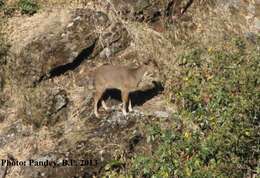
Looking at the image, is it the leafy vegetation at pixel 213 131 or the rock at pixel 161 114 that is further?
the rock at pixel 161 114

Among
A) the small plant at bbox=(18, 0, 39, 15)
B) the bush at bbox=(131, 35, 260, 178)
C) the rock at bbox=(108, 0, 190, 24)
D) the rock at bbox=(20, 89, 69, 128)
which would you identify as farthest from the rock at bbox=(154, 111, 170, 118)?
the small plant at bbox=(18, 0, 39, 15)

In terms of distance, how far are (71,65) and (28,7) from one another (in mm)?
1886

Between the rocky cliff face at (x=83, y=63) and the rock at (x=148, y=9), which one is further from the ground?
the rock at (x=148, y=9)

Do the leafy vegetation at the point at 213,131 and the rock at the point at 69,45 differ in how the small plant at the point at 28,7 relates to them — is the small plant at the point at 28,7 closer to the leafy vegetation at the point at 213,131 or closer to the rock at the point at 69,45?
the rock at the point at 69,45

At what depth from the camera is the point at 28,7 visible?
1359 centimetres

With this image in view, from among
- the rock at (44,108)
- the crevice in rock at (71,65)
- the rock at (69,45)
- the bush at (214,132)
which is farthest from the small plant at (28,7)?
the bush at (214,132)

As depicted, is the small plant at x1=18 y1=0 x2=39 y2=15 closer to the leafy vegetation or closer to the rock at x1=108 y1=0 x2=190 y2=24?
the rock at x1=108 y1=0 x2=190 y2=24

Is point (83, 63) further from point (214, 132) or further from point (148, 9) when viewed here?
point (214, 132)

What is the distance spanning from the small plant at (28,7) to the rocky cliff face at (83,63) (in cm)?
19

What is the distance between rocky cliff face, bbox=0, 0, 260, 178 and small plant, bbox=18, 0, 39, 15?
7.3 inches

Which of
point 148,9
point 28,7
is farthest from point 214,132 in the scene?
point 28,7

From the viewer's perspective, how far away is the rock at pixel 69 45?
12.4 m

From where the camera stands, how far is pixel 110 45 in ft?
42.3

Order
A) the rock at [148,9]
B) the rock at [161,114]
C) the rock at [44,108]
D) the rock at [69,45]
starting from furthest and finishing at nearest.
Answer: the rock at [148,9]
the rock at [69,45]
the rock at [44,108]
the rock at [161,114]
